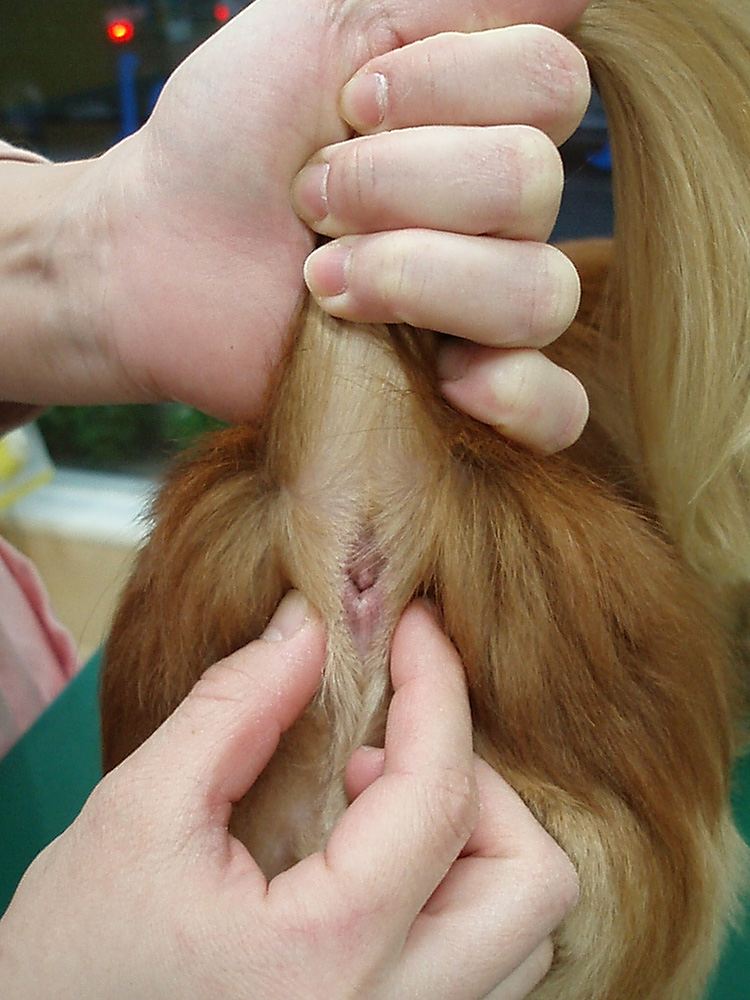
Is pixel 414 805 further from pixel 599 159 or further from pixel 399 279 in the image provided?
pixel 599 159

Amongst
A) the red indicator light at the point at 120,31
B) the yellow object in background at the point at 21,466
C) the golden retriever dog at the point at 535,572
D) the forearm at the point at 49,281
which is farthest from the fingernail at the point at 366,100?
the red indicator light at the point at 120,31

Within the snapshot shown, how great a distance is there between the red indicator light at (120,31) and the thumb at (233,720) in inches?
68.3

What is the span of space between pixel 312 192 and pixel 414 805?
1.11 feet

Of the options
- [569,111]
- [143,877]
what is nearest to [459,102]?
[569,111]

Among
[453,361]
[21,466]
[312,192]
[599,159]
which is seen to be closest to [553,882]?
[453,361]

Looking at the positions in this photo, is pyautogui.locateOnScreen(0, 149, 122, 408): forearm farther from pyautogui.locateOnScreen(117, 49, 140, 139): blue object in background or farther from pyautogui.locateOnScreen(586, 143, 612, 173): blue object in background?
pyautogui.locateOnScreen(117, 49, 140, 139): blue object in background

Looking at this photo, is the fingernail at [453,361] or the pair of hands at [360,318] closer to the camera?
the pair of hands at [360,318]

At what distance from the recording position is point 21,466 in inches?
72.3

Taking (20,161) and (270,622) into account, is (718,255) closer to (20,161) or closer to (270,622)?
(270,622)

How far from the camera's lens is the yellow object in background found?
5.91 feet

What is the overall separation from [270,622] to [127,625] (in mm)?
120

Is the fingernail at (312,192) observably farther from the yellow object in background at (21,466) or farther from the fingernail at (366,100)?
the yellow object in background at (21,466)

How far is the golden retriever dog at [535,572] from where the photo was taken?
20.9 inches

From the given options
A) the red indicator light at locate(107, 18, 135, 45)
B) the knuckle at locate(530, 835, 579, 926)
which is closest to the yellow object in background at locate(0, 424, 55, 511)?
the red indicator light at locate(107, 18, 135, 45)
